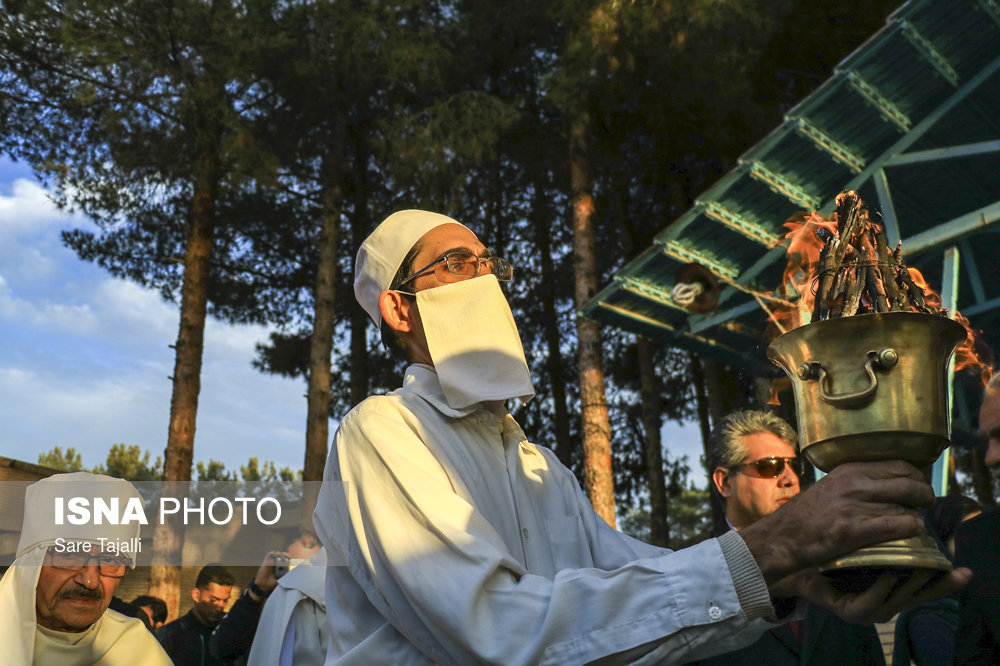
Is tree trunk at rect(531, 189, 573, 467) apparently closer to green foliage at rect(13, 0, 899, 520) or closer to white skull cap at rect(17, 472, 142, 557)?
green foliage at rect(13, 0, 899, 520)

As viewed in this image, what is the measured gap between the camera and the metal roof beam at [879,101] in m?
10.2

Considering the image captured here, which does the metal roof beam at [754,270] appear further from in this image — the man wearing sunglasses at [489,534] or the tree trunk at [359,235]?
the man wearing sunglasses at [489,534]

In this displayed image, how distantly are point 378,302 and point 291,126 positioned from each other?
14317 mm

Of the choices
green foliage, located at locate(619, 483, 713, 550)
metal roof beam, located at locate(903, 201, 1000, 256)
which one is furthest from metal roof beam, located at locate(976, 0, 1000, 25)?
green foliage, located at locate(619, 483, 713, 550)

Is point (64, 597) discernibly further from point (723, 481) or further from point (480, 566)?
point (480, 566)

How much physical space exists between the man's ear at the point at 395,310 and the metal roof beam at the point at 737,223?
9.04m

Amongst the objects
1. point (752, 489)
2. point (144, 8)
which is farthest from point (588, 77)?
point (752, 489)

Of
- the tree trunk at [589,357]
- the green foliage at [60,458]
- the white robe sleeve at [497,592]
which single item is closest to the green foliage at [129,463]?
the green foliage at [60,458]

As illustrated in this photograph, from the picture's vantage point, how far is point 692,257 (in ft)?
38.3

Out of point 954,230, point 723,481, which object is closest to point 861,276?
point 723,481

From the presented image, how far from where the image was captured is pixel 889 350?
172 centimetres

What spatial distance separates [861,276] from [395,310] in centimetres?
113

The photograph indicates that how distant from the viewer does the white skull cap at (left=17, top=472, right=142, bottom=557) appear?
180 inches

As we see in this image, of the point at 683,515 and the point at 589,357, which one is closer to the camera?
the point at 589,357
